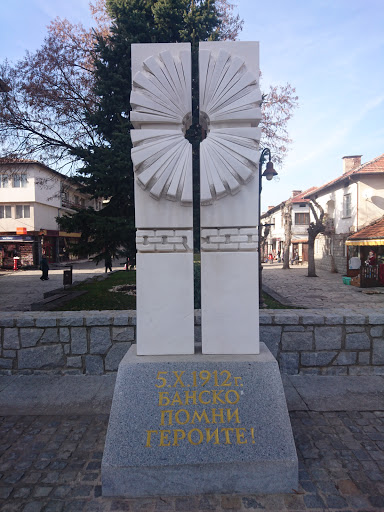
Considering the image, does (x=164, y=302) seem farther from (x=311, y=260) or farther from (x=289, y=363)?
(x=311, y=260)

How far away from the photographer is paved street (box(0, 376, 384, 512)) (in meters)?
2.31

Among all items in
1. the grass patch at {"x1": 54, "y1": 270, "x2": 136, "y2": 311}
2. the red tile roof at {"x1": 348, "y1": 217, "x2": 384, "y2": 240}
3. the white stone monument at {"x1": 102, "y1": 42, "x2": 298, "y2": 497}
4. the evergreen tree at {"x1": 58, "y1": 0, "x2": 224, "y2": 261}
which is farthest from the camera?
the red tile roof at {"x1": 348, "y1": 217, "x2": 384, "y2": 240}

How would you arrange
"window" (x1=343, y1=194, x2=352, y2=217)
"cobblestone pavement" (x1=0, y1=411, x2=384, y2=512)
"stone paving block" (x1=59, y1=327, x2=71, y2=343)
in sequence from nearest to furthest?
"cobblestone pavement" (x1=0, y1=411, x2=384, y2=512), "stone paving block" (x1=59, y1=327, x2=71, y2=343), "window" (x1=343, y1=194, x2=352, y2=217)

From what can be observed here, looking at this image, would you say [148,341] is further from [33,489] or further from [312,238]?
[312,238]

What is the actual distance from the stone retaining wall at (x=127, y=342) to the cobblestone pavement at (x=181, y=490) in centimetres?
108

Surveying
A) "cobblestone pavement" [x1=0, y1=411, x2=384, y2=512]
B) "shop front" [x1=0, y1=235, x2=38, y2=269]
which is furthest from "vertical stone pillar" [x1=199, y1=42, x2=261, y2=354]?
"shop front" [x1=0, y1=235, x2=38, y2=269]

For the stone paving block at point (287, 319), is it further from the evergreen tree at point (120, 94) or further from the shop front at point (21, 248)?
the shop front at point (21, 248)

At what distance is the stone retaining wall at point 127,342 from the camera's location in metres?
4.49

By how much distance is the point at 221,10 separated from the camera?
13242 millimetres

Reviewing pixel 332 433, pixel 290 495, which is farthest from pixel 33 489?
pixel 332 433

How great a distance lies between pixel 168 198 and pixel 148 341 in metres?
1.37

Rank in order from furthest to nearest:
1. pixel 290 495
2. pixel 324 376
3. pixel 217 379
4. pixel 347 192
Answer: pixel 347 192, pixel 324 376, pixel 217 379, pixel 290 495

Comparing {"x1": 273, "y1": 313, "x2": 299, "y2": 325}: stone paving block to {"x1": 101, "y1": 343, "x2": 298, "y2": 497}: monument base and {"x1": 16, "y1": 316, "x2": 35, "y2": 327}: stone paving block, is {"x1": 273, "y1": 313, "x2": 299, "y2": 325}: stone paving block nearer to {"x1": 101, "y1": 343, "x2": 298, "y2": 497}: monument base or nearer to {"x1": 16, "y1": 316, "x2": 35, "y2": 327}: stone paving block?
{"x1": 101, "y1": 343, "x2": 298, "y2": 497}: monument base

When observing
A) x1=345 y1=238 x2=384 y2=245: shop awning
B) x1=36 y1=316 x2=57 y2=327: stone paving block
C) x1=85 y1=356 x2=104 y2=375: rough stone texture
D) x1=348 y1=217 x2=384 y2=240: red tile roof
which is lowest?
x1=85 y1=356 x2=104 y2=375: rough stone texture
